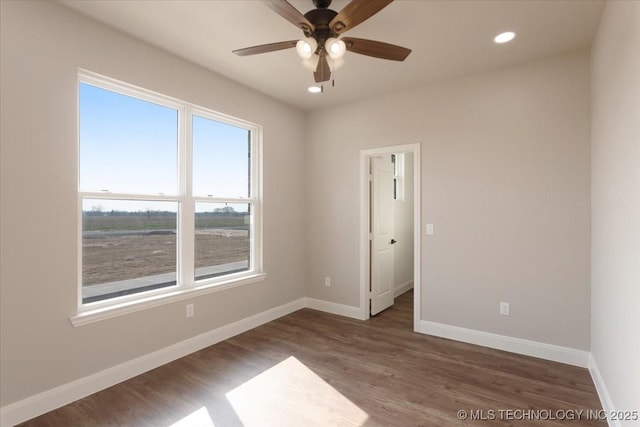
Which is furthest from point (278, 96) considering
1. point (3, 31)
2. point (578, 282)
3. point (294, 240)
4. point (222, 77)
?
Result: point (578, 282)

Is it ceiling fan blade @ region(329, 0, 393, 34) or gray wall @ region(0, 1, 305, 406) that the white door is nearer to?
ceiling fan blade @ region(329, 0, 393, 34)

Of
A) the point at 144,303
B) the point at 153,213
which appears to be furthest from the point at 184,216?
the point at 144,303

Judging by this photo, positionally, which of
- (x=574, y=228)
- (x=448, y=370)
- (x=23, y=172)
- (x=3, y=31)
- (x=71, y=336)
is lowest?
(x=448, y=370)

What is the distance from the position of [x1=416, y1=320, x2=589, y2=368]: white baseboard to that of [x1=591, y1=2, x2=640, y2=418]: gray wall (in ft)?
0.85

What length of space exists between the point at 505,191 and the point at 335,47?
2279 mm

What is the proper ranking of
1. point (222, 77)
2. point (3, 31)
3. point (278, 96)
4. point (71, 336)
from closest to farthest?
1. point (3, 31)
2. point (71, 336)
3. point (222, 77)
4. point (278, 96)

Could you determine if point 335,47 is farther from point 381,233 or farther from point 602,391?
point 602,391

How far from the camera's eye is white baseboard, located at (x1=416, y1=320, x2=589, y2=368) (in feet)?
9.25

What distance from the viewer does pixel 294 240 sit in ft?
14.6

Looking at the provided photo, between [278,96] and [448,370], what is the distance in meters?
3.55

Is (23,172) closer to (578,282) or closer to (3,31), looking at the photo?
(3,31)

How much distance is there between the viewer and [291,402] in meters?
2.30

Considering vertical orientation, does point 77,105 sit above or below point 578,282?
above

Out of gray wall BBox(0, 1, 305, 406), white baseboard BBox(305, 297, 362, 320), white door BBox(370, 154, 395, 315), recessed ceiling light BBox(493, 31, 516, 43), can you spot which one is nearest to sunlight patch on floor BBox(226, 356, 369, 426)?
gray wall BBox(0, 1, 305, 406)
